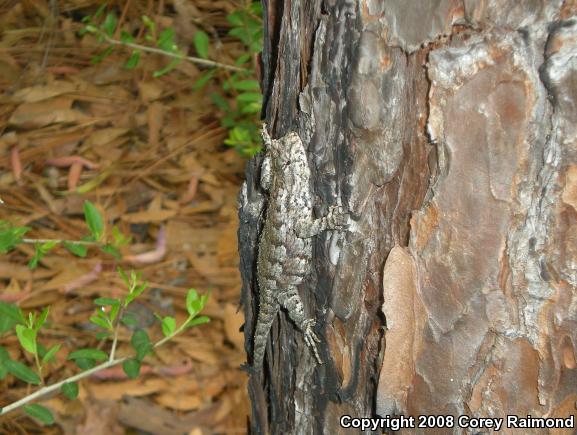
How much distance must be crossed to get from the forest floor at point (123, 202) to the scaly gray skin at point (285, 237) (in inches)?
68.5

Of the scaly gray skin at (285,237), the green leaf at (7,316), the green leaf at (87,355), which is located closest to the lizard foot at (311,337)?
the scaly gray skin at (285,237)

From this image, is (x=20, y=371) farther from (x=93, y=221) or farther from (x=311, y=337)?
(x=311, y=337)

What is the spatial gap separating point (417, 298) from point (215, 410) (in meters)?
2.44

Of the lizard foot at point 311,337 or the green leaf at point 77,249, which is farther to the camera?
the green leaf at point 77,249

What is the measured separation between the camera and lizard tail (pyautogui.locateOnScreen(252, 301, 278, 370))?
188cm

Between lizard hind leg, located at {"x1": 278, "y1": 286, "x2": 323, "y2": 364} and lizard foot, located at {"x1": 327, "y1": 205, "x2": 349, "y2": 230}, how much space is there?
1.00 feet

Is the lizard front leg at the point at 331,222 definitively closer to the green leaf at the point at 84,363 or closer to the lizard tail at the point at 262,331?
the lizard tail at the point at 262,331

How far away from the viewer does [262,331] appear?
1899mm

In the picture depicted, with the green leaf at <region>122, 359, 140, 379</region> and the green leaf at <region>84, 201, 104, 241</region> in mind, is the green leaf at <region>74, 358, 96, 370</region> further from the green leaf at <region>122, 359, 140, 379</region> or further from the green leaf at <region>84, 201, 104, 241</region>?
the green leaf at <region>84, 201, 104, 241</region>

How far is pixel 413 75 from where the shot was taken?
120 centimetres

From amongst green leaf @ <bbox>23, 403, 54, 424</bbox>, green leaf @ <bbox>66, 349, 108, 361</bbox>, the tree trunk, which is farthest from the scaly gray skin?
green leaf @ <bbox>23, 403, 54, 424</bbox>

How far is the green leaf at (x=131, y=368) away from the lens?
2.34 metres

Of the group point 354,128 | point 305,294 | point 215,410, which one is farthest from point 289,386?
point 215,410

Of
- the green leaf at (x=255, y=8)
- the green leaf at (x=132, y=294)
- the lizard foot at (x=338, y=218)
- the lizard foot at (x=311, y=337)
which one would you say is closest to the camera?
the lizard foot at (x=338, y=218)
